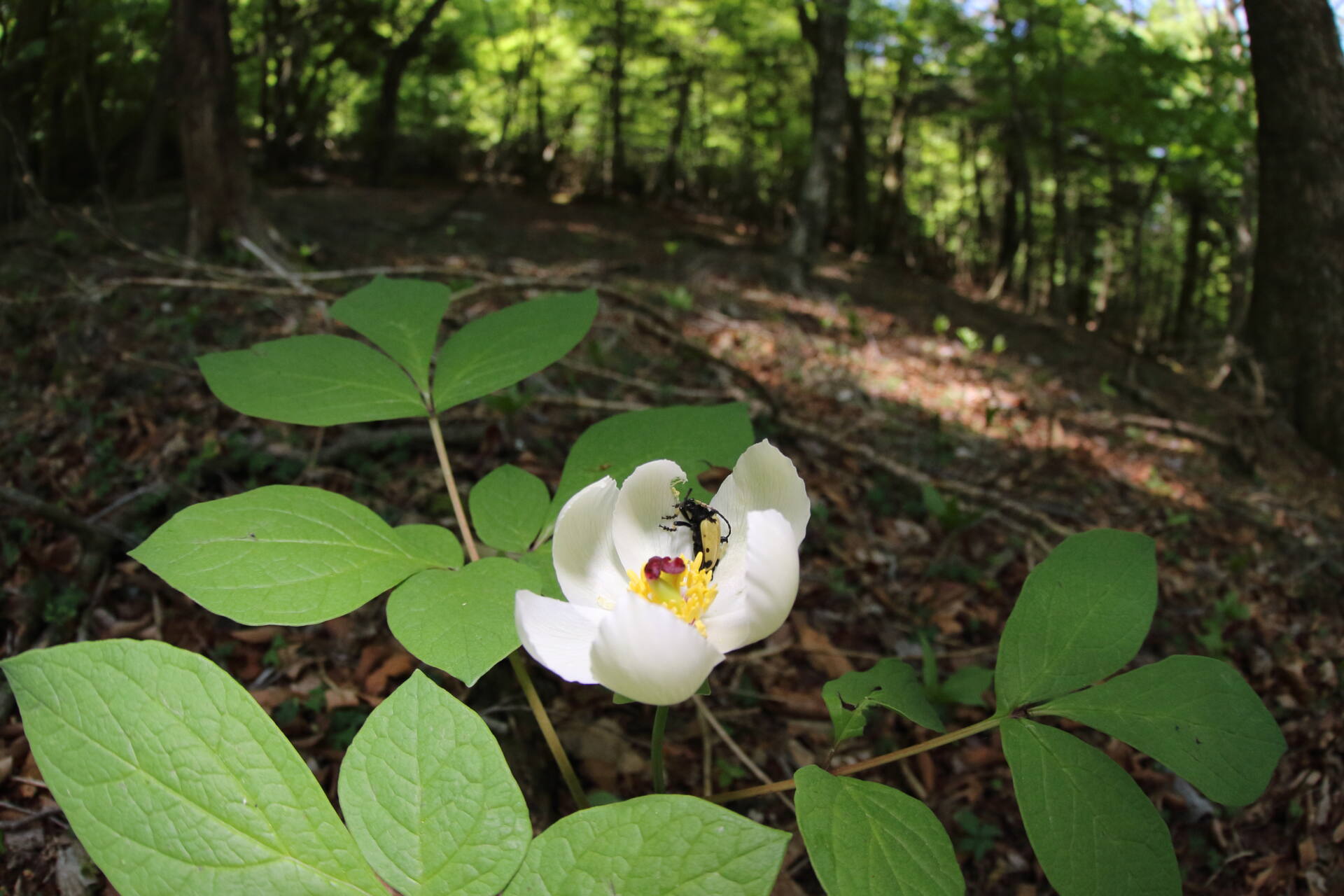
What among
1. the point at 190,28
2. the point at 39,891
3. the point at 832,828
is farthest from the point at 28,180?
the point at 832,828

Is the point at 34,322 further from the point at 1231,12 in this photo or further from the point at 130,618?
the point at 1231,12

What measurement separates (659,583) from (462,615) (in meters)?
0.22

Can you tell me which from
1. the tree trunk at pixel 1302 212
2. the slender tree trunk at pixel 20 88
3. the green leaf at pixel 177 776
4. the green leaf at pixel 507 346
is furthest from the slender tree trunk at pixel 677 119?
the green leaf at pixel 177 776

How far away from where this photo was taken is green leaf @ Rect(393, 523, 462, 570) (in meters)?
0.94

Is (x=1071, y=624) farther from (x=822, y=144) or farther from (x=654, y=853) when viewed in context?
(x=822, y=144)

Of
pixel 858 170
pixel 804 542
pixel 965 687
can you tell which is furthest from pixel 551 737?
pixel 858 170

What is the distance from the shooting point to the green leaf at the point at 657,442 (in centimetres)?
107

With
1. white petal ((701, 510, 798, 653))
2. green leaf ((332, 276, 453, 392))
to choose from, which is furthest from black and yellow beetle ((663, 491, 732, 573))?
green leaf ((332, 276, 453, 392))

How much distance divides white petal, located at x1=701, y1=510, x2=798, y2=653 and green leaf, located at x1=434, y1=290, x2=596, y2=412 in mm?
538

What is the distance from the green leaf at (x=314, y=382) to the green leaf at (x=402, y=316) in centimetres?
3

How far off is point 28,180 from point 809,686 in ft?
11.1

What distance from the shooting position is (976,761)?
2.02 metres

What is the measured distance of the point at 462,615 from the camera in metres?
0.82

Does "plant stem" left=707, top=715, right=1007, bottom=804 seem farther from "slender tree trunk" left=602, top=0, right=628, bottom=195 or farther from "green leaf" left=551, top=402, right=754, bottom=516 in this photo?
"slender tree trunk" left=602, top=0, right=628, bottom=195
